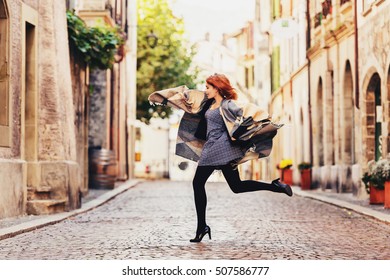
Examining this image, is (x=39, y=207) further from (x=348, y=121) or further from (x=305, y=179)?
(x=305, y=179)

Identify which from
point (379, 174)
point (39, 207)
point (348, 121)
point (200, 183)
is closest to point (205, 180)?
point (200, 183)

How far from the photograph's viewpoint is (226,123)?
9078mm

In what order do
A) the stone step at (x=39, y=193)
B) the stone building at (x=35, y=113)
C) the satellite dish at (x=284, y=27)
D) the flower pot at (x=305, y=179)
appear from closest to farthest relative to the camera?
the stone building at (x=35, y=113)
the stone step at (x=39, y=193)
the flower pot at (x=305, y=179)
the satellite dish at (x=284, y=27)

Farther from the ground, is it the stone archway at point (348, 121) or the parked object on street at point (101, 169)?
the stone archway at point (348, 121)

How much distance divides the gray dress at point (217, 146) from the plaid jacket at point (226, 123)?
74 millimetres

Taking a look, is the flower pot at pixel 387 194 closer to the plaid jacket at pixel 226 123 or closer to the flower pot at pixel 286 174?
the plaid jacket at pixel 226 123

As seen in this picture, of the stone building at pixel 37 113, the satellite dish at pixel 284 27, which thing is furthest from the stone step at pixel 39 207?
the satellite dish at pixel 284 27

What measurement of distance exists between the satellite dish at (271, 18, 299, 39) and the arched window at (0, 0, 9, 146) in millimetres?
14025

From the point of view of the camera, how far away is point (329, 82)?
→ 80.8 feet

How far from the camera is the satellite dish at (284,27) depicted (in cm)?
2645

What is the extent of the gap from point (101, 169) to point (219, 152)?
1353 cm

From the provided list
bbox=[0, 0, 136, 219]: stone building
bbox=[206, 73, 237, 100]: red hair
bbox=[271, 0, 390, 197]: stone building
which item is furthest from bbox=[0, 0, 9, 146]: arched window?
bbox=[271, 0, 390, 197]: stone building

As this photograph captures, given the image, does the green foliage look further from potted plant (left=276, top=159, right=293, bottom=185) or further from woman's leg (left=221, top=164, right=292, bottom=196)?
potted plant (left=276, top=159, right=293, bottom=185)

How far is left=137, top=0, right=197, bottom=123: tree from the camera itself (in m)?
38.8
